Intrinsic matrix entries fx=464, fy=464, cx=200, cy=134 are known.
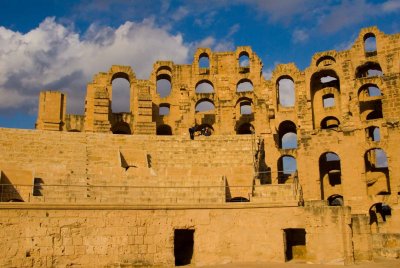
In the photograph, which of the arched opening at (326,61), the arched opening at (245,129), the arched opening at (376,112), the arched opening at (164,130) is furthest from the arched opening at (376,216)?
the arched opening at (164,130)

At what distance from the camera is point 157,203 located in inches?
755

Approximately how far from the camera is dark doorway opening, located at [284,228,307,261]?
20.5 metres

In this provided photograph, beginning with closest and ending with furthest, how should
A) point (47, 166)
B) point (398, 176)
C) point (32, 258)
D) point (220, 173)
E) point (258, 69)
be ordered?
1. point (32, 258)
2. point (47, 166)
3. point (220, 173)
4. point (398, 176)
5. point (258, 69)

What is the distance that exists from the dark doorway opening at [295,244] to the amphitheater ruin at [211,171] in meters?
0.05

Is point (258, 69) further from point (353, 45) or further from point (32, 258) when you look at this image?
point (32, 258)

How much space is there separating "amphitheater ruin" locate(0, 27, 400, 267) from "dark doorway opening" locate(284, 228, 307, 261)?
50mm

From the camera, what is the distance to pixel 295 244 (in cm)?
2106

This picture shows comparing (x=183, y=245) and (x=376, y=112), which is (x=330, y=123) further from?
(x=183, y=245)

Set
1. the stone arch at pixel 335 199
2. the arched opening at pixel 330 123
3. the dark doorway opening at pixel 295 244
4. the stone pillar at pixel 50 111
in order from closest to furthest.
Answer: the dark doorway opening at pixel 295 244
the stone pillar at pixel 50 111
the stone arch at pixel 335 199
the arched opening at pixel 330 123

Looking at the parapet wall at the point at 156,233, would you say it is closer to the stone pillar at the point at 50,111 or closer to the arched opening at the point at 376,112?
the stone pillar at the point at 50,111

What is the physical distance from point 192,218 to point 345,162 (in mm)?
16671

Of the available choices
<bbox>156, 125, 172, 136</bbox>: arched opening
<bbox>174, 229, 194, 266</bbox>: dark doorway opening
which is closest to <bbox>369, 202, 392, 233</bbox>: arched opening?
<bbox>174, 229, 194, 266</bbox>: dark doorway opening

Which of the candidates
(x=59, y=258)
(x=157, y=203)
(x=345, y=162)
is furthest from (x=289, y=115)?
(x=59, y=258)

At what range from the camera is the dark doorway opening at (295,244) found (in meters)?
20.5
